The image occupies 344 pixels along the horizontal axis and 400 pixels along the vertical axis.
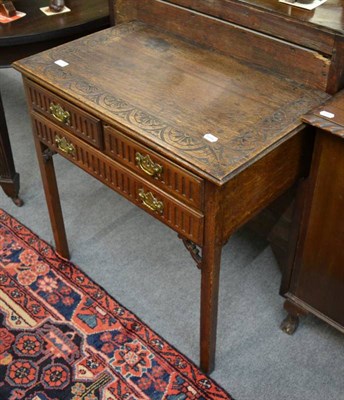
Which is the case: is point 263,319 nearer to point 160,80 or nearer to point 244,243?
point 244,243

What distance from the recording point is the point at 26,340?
1.89 meters

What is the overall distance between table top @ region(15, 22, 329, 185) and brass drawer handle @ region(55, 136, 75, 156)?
188 mm

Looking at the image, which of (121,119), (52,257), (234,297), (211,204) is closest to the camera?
(211,204)

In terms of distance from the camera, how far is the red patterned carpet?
1.74 metres

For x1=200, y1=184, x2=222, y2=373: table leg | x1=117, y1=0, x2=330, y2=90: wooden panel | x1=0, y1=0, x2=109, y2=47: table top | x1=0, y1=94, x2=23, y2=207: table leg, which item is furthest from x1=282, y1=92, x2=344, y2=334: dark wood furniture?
x1=0, y1=94, x2=23, y2=207: table leg

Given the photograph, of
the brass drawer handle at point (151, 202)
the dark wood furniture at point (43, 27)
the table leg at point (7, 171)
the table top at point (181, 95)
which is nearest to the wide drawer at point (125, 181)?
the brass drawer handle at point (151, 202)

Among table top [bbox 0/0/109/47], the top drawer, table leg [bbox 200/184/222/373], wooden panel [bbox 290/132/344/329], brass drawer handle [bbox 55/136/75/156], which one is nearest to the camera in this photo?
table leg [bbox 200/184/222/373]

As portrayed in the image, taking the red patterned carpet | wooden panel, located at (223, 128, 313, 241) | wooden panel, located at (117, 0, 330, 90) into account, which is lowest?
the red patterned carpet

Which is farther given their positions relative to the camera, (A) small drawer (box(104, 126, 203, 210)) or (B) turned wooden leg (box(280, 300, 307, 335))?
(B) turned wooden leg (box(280, 300, 307, 335))

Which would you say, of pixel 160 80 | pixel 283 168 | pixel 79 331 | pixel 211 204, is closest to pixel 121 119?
pixel 160 80

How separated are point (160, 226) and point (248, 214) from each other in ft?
2.93

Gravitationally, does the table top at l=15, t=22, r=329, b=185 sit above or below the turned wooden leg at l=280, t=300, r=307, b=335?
above

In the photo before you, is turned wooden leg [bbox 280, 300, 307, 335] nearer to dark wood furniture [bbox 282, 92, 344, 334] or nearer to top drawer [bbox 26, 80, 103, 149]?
dark wood furniture [bbox 282, 92, 344, 334]

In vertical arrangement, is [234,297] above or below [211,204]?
below
